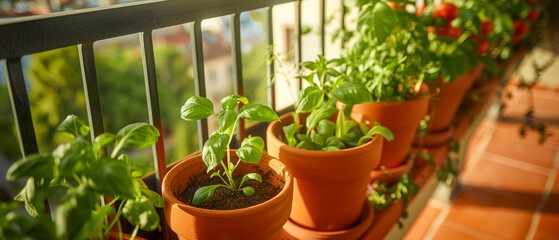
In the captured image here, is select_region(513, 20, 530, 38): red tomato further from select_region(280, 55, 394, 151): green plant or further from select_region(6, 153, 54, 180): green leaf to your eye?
select_region(6, 153, 54, 180): green leaf

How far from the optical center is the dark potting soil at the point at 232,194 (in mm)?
757

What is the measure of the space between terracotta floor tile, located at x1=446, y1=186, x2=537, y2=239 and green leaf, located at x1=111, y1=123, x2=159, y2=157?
202 cm

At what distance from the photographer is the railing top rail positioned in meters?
0.60

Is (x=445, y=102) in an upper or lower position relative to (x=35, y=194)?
lower

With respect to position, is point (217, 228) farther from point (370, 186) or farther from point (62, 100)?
point (62, 100)

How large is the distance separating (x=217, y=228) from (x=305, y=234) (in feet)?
1.21

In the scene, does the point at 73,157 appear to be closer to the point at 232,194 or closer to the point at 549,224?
the point at 232,194

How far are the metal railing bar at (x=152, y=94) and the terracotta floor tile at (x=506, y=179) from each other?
2123 mm

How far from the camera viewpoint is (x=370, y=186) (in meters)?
1.22

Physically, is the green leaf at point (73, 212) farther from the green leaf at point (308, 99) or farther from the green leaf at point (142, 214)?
the green leaf at point (308, 99)

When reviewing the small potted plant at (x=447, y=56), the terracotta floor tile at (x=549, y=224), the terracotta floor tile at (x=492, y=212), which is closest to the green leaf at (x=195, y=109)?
the small potted plant at (x=447, y=56)

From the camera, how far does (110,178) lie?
0.51 m

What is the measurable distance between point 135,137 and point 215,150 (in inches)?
5.2

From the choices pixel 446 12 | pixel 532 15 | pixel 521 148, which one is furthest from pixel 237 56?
pixel 521 148
